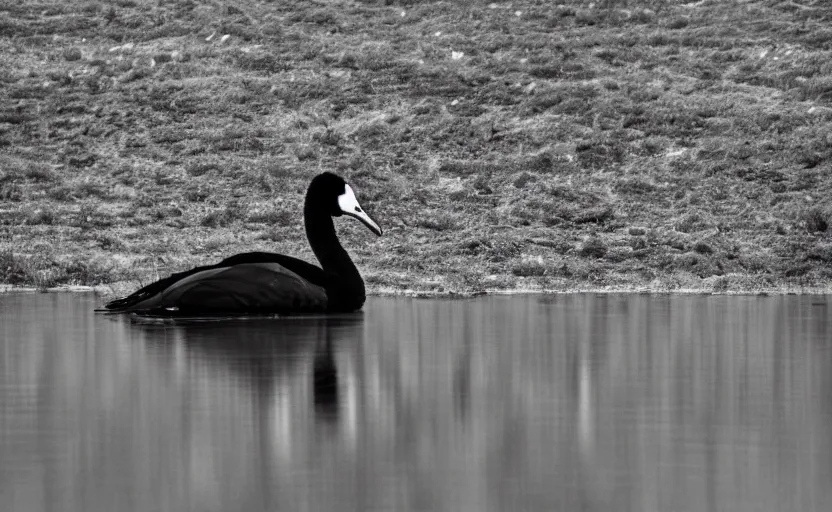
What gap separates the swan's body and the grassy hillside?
3.88 meters

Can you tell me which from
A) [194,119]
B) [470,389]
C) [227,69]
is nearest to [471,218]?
[194,119]

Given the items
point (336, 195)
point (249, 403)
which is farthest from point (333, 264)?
point (249, 403)

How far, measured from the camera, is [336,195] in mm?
15211

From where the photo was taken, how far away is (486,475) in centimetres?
634

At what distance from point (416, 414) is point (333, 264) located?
657cm

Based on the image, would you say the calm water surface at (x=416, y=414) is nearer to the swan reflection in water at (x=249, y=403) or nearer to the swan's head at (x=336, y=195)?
the swan reflection in water at (x=249, y=403)

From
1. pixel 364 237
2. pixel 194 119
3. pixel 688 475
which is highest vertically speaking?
pixel 194 119

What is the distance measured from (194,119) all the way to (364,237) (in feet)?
26.7

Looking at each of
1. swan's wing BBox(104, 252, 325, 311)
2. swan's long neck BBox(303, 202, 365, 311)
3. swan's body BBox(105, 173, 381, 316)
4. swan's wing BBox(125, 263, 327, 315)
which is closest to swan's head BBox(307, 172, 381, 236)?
swan's long neck BBox(303, 202, 365, 311)

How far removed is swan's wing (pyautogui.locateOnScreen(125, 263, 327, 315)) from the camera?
1391cm

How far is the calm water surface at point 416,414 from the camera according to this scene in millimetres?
6020

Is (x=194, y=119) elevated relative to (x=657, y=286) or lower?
elevated

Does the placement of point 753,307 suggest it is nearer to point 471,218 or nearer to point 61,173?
point 471,218

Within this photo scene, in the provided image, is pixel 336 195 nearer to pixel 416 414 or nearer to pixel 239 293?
pixel 239 293
